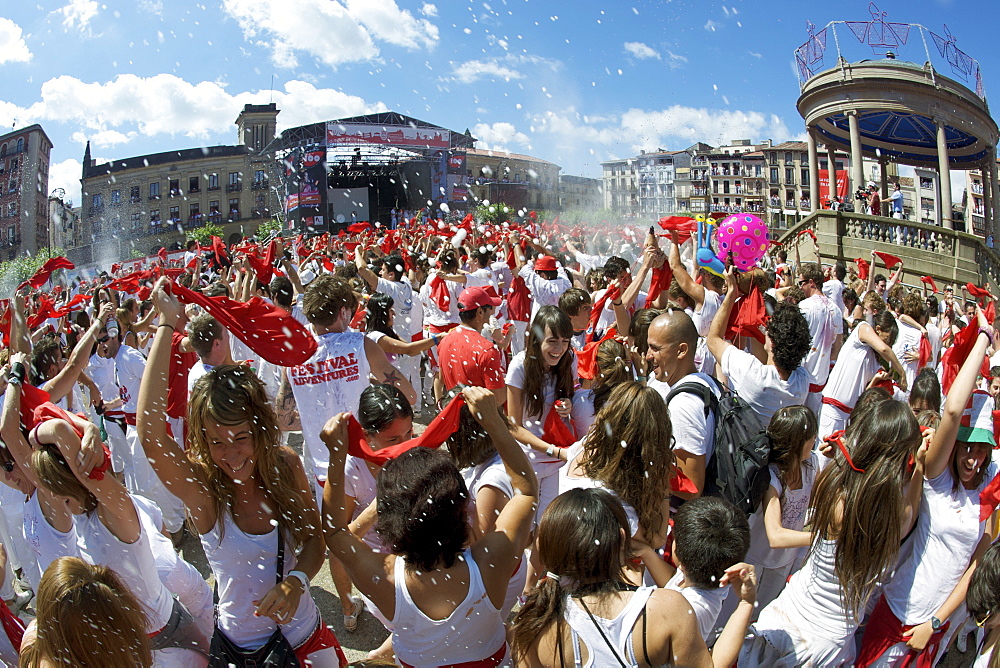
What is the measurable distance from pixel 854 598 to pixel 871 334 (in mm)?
2483

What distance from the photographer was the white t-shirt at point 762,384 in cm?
344

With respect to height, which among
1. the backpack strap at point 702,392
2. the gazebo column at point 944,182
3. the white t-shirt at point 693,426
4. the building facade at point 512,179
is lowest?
the white t-shirt at point 693,426

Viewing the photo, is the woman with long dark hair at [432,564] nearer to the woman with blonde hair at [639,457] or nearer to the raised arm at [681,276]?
the woman with blonde hair at [639,457]

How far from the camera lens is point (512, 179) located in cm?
5169

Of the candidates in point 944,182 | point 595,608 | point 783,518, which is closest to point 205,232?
point 944,182

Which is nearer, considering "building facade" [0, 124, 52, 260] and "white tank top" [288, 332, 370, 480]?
"white tank top" [288, 332, 370, 480]

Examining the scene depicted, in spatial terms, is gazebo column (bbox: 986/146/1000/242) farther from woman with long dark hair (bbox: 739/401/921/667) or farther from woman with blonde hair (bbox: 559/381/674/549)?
woman with blonde hair (bbox: 559/381/674/549)

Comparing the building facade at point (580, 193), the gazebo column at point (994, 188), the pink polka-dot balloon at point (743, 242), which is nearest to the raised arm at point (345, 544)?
the pink polka-dot balloon at point (743, 242)

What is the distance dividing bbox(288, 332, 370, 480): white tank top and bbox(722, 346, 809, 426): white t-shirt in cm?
192

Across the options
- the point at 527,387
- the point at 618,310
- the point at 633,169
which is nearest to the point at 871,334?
the point at 618,310

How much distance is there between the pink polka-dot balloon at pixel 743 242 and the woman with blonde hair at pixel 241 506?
334 cm

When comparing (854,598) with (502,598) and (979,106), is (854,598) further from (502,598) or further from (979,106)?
(979,106)

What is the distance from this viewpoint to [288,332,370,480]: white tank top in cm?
363

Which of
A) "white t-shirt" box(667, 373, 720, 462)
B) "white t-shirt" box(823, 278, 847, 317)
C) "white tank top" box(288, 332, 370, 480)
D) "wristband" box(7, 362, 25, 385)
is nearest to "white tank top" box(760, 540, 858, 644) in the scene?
"white t-shirt" box(667, 373, 720, 462)
